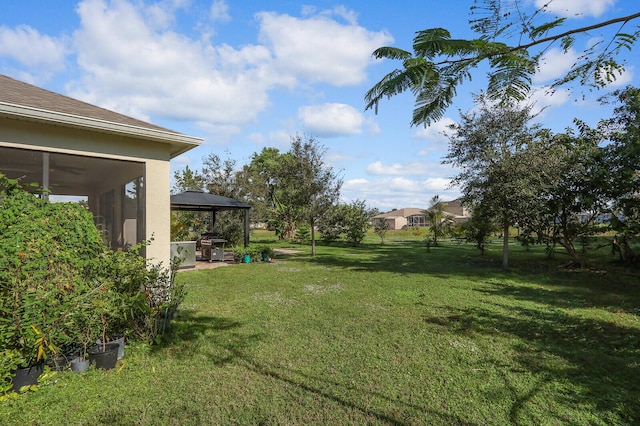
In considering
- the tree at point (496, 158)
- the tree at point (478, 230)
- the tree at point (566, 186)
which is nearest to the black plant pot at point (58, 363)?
the tree at point (496, 158)

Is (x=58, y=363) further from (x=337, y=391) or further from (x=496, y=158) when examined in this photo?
(x=496, y=158)

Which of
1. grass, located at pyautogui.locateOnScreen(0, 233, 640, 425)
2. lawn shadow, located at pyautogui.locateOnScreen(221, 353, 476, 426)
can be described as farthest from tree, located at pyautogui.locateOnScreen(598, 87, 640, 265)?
lawn shadow, located at pyautogui.locateOnScreen(221, 353, 476, 426)

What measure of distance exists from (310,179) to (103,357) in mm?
12508

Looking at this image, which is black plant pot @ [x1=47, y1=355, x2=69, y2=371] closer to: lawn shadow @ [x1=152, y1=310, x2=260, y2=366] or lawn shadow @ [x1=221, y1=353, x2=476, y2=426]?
lawn shadow @ [x1=152, y1=310, x2=260, y2=366]

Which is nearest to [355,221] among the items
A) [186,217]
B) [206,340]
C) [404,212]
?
[186,217]

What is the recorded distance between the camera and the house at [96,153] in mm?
5133

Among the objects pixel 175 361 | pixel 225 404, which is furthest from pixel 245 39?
pixel 225 404

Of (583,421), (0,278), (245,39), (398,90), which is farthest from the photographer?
(245,39)

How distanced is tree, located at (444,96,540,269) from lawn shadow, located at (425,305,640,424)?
5323 mm

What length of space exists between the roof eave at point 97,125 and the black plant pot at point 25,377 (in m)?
3.61

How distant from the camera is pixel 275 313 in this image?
20.4 ft

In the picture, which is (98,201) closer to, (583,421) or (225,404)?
(225,404)

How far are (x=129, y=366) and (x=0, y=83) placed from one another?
6.41m

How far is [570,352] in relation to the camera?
4.52 meters
